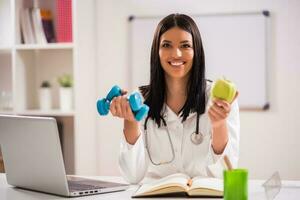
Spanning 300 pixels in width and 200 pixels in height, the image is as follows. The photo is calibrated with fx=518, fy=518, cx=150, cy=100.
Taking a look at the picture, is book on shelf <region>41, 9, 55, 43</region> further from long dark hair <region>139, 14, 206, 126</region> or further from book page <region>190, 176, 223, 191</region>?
book page <region>190, 176, 223, 191</region>

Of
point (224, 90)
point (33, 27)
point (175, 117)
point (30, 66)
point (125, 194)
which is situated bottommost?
point (125, 194)

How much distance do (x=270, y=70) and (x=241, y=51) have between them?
23cm

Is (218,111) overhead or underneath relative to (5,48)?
underneath

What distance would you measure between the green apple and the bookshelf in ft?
6.05

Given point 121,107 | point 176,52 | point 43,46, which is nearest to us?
point 121,107

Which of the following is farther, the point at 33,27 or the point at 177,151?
the point at 33,27

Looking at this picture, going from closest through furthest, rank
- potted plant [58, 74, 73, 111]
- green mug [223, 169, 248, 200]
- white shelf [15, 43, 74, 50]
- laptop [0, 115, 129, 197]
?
green mug [223, 169, 248, 200], laptop [0, 115, 129, 197], white shelf [15, 43, 74, 50], potted plant [58, 74, 73, 111]

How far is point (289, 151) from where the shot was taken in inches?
138

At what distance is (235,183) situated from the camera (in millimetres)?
1407

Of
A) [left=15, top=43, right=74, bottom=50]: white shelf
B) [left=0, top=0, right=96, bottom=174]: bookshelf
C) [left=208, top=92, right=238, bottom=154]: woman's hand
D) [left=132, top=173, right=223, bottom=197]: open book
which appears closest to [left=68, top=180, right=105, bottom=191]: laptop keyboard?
[left=132, top=173, right=223, bottom=197]: open book

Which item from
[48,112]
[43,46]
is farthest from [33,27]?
[48,112]

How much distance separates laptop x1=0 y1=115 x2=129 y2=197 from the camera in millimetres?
1605

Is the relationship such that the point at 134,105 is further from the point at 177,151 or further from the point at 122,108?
the point at 177,151

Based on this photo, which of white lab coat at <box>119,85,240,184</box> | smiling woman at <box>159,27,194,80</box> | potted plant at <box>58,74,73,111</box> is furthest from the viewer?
potted plant at <box>58,74,73,111</box>
